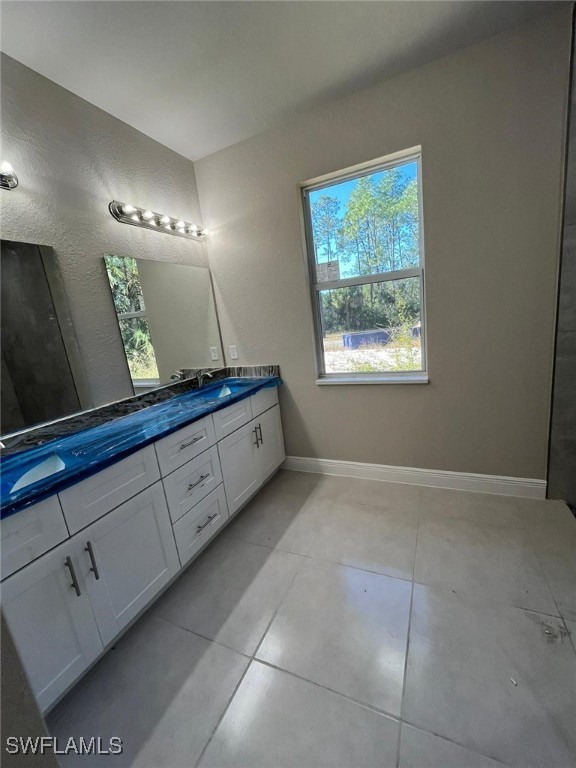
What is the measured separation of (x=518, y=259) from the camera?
1758 millimetres

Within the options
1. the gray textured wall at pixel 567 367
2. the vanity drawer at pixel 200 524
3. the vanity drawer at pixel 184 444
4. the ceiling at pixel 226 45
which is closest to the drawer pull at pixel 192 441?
the vanity drawer at pixel 184 444

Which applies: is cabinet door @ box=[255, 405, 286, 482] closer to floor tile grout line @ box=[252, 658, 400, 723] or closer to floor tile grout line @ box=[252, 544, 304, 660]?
floor tile grout line @ box=[252, 544, 304, 660]

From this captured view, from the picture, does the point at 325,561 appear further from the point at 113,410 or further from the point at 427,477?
the point at 113,410

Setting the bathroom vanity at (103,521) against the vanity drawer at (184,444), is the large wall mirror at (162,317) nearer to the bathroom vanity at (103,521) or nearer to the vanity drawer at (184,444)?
the bathroom vanity at (103,521)

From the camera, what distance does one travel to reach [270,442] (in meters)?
2.47

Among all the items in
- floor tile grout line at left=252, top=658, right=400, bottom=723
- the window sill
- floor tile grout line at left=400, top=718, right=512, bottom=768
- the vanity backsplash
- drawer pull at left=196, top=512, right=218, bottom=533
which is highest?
the vanity backsplash

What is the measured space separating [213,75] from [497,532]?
291 cm

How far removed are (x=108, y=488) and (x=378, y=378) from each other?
5.81 feet

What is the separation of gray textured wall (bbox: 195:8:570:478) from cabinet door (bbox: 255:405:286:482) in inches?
5.9

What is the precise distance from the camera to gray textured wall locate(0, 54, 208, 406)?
1.48 metres

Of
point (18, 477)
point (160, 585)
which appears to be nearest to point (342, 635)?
point (160, 585)

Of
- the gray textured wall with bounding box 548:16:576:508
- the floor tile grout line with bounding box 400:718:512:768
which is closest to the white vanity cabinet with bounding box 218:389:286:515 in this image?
the floor tile grout line with bounding box 400:718:512:768

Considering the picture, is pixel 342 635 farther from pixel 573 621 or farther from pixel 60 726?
pixel 60 726

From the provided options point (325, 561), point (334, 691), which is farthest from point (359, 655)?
point (325, 561)
